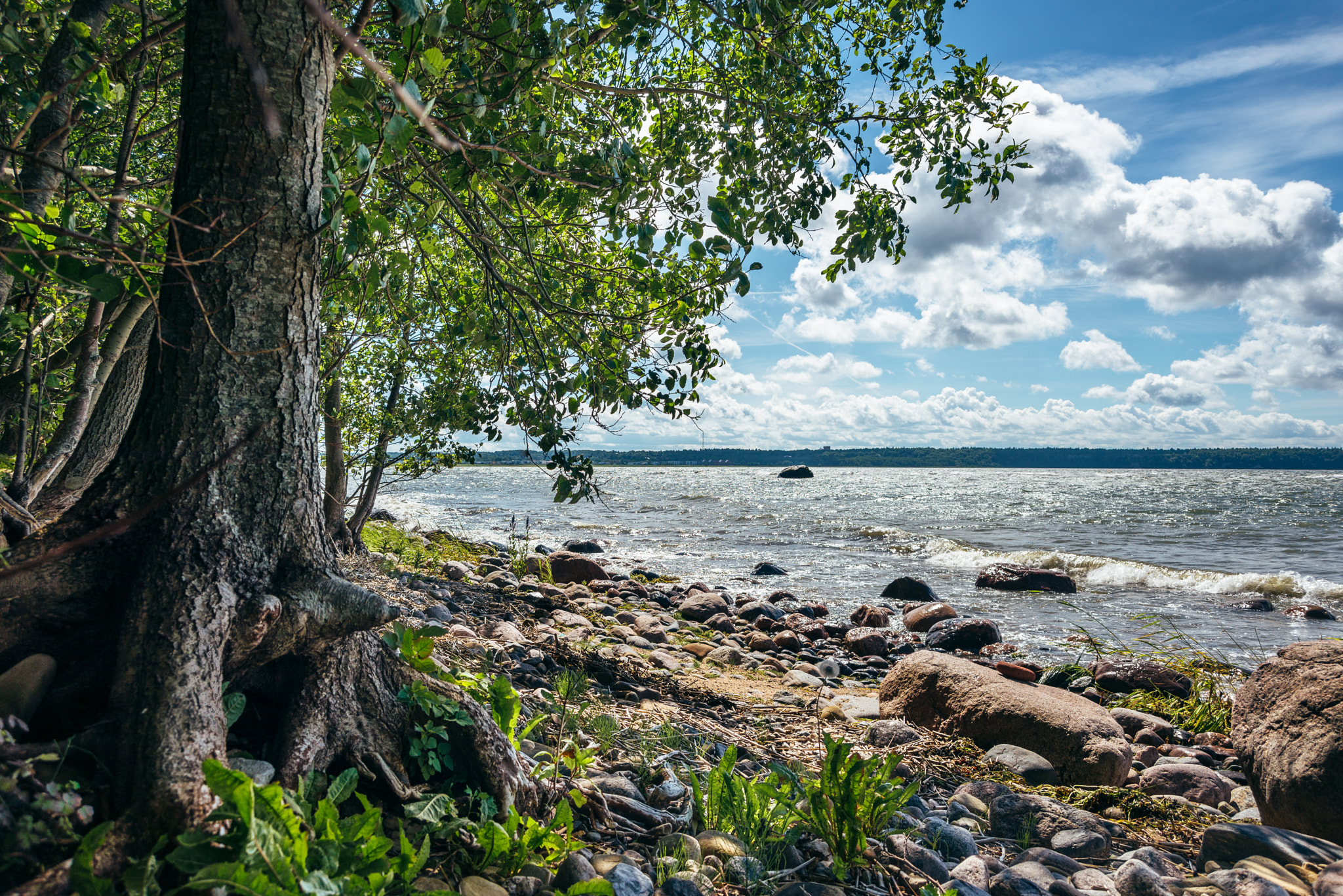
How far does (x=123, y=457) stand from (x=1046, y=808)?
480cm

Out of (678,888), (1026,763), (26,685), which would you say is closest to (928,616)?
(1026,763)

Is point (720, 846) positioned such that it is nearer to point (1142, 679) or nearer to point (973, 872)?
point (973, 872)

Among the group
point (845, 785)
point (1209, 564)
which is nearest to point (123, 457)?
point (845, 785)

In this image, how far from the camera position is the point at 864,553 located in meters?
21.1

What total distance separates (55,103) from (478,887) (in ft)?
12.1

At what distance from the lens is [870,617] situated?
39.4 ft

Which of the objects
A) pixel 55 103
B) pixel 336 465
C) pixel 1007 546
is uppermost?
pixel 55 103

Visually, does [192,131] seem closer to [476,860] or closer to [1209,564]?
[476,860]

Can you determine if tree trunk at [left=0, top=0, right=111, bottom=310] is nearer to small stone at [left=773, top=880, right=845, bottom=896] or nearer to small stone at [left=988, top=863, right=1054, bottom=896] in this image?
small stone at [left=773, top=880, right=845, bottom=896]

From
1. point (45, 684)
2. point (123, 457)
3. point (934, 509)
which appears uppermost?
point (123, 457)

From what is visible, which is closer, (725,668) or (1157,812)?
(1157,812)

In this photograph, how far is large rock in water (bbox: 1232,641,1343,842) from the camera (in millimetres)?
4070

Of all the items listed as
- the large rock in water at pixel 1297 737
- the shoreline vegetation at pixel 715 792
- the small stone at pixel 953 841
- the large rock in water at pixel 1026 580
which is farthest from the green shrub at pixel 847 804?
the large rock in water at pixel 1026 580

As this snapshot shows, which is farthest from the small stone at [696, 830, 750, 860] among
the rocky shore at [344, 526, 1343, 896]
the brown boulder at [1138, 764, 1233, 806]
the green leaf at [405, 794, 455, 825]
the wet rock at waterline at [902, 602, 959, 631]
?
the wet rock at waterline at [902, 602, 959, 631]
